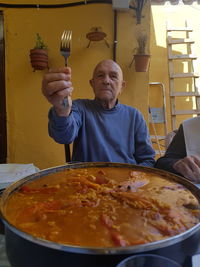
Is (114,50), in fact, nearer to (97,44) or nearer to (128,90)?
(97,44)

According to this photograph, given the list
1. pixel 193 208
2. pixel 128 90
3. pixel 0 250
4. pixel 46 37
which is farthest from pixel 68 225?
pixel 46 37

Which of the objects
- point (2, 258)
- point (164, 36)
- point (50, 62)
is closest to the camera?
point (2, 258)

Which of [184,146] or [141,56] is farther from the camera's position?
[141,56]

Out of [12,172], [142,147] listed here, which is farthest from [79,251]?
[142,147]

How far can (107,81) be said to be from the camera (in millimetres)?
1605

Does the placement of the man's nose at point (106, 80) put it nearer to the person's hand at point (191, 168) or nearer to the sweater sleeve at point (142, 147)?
the sweater sleeve at point (142, 147)

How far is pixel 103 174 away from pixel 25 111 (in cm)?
187

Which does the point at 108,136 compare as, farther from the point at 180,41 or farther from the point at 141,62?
the point at 180,41

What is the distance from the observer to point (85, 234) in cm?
52

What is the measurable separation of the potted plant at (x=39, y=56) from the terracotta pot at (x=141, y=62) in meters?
0.95

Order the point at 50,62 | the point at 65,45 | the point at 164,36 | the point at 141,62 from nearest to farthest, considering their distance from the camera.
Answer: the point at 65,45
the point at 141,62
the point at 50,62
the point at 164,36

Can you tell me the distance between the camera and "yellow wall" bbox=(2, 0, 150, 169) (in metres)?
2.43

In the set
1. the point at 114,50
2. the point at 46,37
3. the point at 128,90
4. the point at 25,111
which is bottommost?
the point at 25,111

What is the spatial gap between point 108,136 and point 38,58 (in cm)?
124
